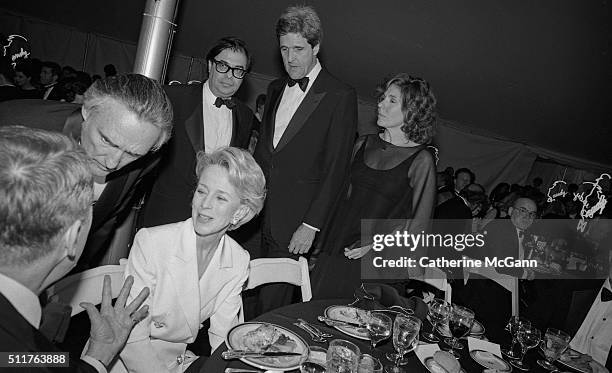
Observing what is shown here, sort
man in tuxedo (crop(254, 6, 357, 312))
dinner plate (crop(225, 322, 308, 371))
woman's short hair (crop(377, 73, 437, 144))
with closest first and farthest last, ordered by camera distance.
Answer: dinner plate (crop(225, 322, 308, 371))
man in tuxedo (crop(254, 6, 357, 312))
woman's short hair (crop(377, 73, 437, 144))

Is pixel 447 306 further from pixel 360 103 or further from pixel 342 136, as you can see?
pixel 360 103

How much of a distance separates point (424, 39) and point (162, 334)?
648 centimetres

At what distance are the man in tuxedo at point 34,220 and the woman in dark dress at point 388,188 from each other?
204cm

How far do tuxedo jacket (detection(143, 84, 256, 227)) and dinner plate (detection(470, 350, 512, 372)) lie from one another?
202cm

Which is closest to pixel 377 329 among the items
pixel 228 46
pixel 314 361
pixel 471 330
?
pixel 314 361

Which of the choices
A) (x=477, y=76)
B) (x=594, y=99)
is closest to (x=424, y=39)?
(x=477, y=76)

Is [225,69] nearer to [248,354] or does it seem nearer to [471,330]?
[248,354]

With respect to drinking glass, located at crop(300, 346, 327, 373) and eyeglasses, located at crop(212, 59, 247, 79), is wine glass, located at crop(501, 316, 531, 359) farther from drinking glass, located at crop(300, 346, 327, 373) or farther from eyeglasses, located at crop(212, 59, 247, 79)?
eyeglasses, located at crop(212, 59, 247, 79)

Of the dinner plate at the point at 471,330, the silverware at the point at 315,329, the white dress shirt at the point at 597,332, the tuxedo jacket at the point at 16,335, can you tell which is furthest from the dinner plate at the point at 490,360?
the white dress shirt at the point at 597,332

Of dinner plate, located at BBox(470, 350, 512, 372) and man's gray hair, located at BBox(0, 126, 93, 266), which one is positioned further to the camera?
dinner plate, located at BBox(470, 350, 512, 372)

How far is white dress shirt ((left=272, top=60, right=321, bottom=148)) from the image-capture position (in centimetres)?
300

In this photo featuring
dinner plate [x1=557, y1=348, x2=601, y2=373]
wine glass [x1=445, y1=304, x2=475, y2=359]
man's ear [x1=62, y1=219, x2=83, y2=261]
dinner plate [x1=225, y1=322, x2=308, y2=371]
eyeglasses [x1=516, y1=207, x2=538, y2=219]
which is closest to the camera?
man's ear [x1=62, y1=219, x2=83, y2=261]

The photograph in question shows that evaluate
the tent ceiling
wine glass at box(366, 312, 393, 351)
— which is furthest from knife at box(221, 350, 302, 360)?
the tent ceiling

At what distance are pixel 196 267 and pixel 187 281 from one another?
0.07 metres
